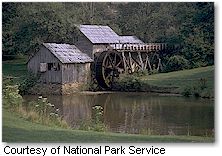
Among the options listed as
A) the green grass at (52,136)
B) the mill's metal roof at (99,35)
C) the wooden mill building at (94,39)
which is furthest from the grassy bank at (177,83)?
the green grass at (52,136)

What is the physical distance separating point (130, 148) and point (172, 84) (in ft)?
62.2

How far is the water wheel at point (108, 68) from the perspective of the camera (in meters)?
30.8

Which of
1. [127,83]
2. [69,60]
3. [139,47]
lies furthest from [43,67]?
[139,47]

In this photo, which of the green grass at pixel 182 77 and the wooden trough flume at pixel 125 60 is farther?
the wooden trough flume at pixel 125 60

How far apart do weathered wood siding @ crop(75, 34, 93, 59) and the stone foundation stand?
3.45m

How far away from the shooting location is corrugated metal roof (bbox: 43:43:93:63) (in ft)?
94.5

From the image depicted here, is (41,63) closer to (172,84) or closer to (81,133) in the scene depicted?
(172,84)

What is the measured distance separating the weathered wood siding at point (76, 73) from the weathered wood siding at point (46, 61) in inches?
12.5

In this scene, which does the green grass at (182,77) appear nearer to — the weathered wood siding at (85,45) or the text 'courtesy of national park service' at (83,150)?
the weathered wood siding at (85,45)

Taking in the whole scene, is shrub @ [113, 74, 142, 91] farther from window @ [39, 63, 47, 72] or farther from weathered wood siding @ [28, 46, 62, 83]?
window @ [39, 63, 47, 72]

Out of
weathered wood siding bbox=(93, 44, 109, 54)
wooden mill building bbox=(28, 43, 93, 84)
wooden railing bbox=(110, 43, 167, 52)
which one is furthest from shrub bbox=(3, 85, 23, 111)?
wooden railing bbox=(110, 43, 167, 52)

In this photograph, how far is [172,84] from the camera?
92.2ft

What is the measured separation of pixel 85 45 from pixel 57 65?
3.78 meters

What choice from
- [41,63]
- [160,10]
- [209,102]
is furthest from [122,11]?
[209,102]
